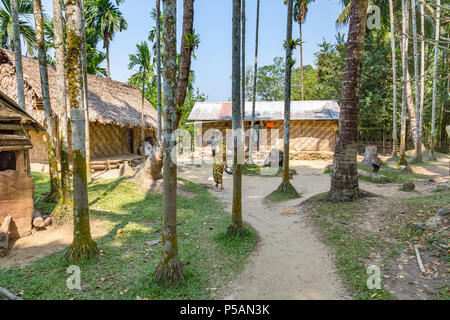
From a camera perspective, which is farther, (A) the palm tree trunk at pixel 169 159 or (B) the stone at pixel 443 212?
(B) the stone at pixel 443 212

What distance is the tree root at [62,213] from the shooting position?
6.48 meters

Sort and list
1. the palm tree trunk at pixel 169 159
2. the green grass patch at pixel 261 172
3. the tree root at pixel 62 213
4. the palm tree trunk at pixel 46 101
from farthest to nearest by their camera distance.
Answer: the green grass patch at pixel 261 172 < the palm tree trunk at pixel 46 101 < the tree root at pixel 62 213 < the palm tree trunk at pixel 169 159

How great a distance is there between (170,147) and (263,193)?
24.3 ft

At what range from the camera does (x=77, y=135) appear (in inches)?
184

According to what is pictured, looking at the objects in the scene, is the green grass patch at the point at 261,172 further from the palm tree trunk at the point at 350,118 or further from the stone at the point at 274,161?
the palm tree trunk at the point at 350,118

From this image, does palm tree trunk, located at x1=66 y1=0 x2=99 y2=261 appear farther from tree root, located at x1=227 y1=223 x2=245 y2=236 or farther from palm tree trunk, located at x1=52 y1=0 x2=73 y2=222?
tree root, located at x1=227 y1=223 x2=245 y2=236

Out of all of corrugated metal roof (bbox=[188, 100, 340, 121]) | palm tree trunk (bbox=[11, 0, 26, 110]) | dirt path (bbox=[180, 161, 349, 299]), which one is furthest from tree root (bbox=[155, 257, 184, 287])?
corrugated metal roof (bbox=[188, 100, 340, 121])

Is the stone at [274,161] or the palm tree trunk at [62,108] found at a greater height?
the palm tree trunk at [62,108]

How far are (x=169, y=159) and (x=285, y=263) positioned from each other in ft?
9.18

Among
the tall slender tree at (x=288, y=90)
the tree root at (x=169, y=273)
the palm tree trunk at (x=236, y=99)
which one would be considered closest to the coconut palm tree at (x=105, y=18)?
the tall slender tree at (x=288, y=90)

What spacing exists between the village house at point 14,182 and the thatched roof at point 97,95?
23.4 feet

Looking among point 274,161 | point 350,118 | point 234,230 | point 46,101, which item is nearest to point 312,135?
point 274,161
